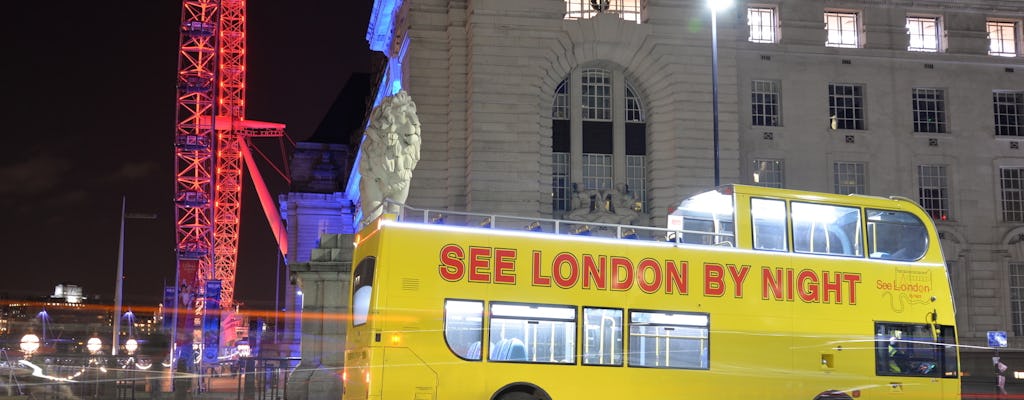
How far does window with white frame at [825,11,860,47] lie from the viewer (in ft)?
146

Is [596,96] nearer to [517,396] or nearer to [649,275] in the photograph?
[649,275]

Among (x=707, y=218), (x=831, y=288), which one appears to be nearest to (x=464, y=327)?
(x=707, y=218)

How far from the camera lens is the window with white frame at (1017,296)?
4341 cm

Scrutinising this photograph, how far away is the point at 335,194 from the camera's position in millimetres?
80188

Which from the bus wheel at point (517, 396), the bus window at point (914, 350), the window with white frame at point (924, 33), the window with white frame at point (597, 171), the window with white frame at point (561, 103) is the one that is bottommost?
the bus wheel at point (517, 396)

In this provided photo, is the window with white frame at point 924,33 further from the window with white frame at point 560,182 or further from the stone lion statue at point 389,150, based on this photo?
the stone lion statue at point 389,150

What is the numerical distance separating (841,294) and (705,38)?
81.1 feet

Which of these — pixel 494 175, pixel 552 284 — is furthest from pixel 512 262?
pixel 494 175

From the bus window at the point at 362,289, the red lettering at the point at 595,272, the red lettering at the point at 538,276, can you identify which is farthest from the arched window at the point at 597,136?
the bus window at the point at 362,289

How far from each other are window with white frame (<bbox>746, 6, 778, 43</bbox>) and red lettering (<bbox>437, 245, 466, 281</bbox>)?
30145 mm

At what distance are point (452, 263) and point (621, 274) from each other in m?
2.92

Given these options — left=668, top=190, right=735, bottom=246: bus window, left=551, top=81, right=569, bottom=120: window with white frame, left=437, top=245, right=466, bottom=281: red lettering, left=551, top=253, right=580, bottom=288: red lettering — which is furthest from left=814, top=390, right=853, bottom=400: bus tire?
left=551, top=81, right=569, bottom=120: window with white frame

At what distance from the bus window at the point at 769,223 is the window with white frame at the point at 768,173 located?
24.5 metres

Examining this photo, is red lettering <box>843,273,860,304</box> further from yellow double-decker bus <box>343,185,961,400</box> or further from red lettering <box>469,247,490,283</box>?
red lettering <box>469,247,490,283</box>
